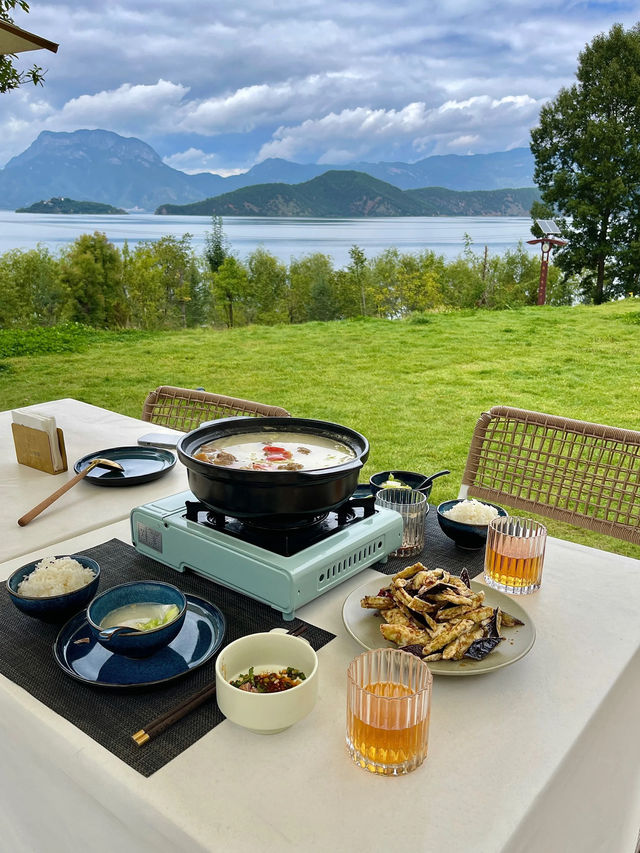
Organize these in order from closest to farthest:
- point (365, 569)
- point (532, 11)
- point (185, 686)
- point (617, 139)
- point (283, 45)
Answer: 1. point (185, 686)
2. point (365, 569)
3. point (532, 11)
4. point (617, 139)
5. point (283, 45)

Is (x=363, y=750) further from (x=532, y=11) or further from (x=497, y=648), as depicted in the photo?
(x=532, y=11)

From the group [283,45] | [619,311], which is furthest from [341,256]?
[619,311]

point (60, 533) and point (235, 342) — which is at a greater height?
point (60, 533)

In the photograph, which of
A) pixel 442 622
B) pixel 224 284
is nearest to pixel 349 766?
pixel 442 622

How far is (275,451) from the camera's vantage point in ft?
3.72

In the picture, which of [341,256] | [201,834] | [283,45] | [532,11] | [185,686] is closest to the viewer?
[201,834]

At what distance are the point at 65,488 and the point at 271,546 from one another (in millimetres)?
654

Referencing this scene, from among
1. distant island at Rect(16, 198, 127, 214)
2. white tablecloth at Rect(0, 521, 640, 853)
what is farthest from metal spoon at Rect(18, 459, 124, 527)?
distant island at Rect(16, 198, 127, 214)

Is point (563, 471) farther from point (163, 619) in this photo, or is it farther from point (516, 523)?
point (163, 619)

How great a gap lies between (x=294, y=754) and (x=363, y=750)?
3.2 inches

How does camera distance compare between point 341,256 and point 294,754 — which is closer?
point 294,754

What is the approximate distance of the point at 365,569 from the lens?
1120 millimetres

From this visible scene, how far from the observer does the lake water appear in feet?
45.4

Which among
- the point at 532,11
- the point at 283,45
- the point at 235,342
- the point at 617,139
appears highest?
the point at 283,45
